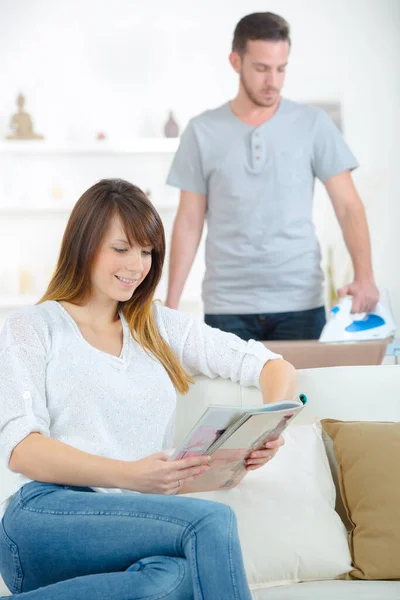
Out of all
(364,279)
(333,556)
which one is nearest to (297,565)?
(333,556)

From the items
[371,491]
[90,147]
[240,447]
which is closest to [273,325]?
[371,491]

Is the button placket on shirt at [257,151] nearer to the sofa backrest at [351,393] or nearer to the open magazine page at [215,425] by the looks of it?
the sofa backrest at [351,393]

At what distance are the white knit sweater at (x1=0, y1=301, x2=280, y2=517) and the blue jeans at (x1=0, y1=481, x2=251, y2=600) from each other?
13 centimetres

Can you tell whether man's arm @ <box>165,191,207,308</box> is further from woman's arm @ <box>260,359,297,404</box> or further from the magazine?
the magazine

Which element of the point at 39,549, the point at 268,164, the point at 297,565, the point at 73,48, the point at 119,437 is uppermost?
the point at 73,48

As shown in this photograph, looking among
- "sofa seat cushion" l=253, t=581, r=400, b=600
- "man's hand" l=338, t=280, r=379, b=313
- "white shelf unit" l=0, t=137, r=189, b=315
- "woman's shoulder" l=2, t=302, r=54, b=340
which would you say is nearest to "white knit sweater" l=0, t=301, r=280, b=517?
"woman's shoulder" l=2, t=302, r=54, b=340

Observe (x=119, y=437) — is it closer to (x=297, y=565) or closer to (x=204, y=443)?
(x=204, y=443)

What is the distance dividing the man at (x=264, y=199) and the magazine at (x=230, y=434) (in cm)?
108

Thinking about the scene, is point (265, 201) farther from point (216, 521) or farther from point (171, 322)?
point (216, 521)

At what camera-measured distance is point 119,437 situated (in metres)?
1.76

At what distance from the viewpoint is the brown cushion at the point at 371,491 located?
6.15 feet

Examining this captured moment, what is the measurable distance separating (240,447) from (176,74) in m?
3.65

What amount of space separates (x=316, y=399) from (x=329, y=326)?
1.80 feet

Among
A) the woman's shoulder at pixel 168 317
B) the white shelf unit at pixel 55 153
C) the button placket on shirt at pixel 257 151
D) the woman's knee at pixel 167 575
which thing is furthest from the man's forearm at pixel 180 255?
the white shelf unit at pixel 55 153
